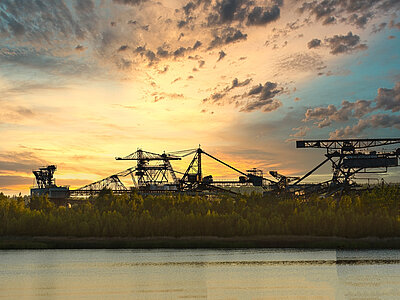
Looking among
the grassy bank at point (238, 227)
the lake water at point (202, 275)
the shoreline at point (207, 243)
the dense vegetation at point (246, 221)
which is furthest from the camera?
the dense vegetation at point (246, 221)

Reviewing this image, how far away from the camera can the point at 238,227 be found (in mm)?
111875

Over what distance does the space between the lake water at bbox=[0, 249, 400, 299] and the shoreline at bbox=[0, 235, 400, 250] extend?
8.16 metres

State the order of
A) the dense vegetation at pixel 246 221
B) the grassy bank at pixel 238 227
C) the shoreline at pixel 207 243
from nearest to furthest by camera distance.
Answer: the shoreline at pixel 207 243, the grassy bank at pixel 238 227, the dense vegetation at pixel 246 221

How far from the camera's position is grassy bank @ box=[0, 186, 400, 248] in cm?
10425

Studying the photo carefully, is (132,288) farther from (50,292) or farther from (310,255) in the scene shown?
(310,255)

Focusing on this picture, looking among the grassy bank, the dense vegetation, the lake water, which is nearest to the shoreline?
the grassy bank

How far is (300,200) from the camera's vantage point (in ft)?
452

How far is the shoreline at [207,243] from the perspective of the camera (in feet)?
325

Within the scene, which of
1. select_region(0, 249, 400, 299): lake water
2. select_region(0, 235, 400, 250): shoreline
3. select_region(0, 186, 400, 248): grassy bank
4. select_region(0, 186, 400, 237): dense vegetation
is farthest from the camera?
select_region(0, 186, 400, 237): dense vegetation

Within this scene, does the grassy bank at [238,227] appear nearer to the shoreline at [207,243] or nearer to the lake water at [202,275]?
A: the shoreline at [207,243]

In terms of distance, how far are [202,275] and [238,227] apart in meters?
47.9

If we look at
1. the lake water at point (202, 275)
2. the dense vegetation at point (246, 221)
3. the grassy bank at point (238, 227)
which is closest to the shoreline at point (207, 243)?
the grassy bank at point (238, 227)

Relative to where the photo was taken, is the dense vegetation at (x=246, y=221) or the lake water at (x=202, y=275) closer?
the lake water at (x=202, y=275)

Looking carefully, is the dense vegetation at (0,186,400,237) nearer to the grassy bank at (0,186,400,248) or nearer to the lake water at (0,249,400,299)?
the grassy bank at (0,186,400,248)
